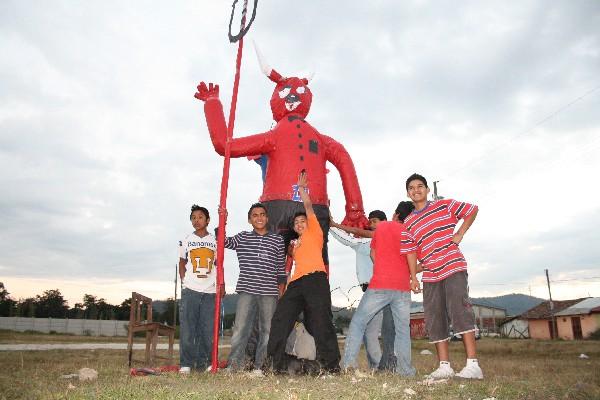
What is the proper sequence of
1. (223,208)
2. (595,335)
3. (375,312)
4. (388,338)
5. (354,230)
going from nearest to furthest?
(375,312) < (223,208) < (388,338) < (354,230) < (595,335)

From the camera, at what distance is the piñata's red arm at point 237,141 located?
530cm

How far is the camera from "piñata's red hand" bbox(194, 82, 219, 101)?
18.6ft

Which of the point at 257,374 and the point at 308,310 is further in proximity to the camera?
the point at 308,310

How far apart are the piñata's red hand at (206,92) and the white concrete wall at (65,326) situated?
26.9 m

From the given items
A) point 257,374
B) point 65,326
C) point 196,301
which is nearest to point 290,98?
point 196,301

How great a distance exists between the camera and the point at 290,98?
5664 millimetres

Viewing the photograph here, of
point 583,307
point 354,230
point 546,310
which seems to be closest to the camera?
point 354,230

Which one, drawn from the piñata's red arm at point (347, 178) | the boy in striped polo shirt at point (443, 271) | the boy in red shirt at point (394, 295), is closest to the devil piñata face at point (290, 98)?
the piñata's red arm at point (347, 178)

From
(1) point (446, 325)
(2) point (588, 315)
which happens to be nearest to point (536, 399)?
(1) point (446, 325)

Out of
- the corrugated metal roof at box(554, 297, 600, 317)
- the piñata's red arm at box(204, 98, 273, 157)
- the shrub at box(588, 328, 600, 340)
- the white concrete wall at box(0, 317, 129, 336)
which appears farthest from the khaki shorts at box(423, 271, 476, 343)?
the corrugated metal roof at box(554, 297, 600, 317)

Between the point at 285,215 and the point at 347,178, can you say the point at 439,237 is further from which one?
the point at 347,178

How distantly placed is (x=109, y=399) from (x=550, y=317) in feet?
116

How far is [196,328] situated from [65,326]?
30322 mm

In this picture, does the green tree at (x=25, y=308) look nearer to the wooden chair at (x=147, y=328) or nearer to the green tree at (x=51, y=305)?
the green tree at (x=51, y=305)
